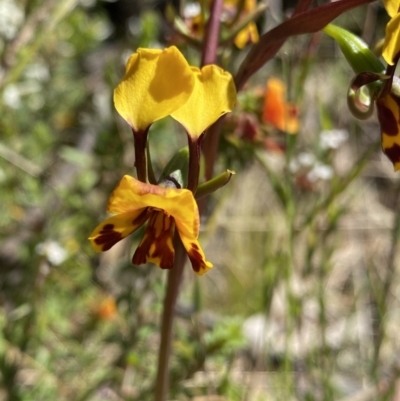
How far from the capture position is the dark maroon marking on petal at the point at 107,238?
25.8 inches

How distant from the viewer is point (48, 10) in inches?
60.6

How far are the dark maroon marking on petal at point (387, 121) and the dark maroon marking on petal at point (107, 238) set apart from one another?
0.30 metres

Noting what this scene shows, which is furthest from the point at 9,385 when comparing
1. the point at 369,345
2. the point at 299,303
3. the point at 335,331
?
the point at 335,331

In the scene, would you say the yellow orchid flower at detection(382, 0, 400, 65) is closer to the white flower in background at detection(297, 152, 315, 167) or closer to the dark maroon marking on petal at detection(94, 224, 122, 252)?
the dark maroon marking on petal at detection(94, 224, 122, 252)

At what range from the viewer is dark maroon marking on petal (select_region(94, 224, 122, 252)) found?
0.66m

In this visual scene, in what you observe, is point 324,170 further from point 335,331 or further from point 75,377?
point 335,331

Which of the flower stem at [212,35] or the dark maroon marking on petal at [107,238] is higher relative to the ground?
the flower stem at [212,35]

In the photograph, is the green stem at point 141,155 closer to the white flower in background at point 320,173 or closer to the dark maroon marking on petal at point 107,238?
the dark maroon marking on petal at point 107,238

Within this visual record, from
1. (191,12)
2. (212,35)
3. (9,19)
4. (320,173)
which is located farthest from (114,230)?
(9,19)

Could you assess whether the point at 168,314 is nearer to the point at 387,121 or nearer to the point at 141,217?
the point at 141,217

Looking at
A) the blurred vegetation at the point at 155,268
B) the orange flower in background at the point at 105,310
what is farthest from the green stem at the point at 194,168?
the orange flower in background at the point at 105,310

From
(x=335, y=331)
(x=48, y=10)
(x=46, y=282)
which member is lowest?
(x=335, y=331)

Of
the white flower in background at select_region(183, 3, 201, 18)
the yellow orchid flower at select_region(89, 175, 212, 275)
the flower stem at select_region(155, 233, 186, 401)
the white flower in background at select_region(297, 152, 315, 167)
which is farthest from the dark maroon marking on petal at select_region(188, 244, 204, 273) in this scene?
the white flower in background at select_region(297, 152, 315, 167)

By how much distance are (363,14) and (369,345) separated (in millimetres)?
1738
